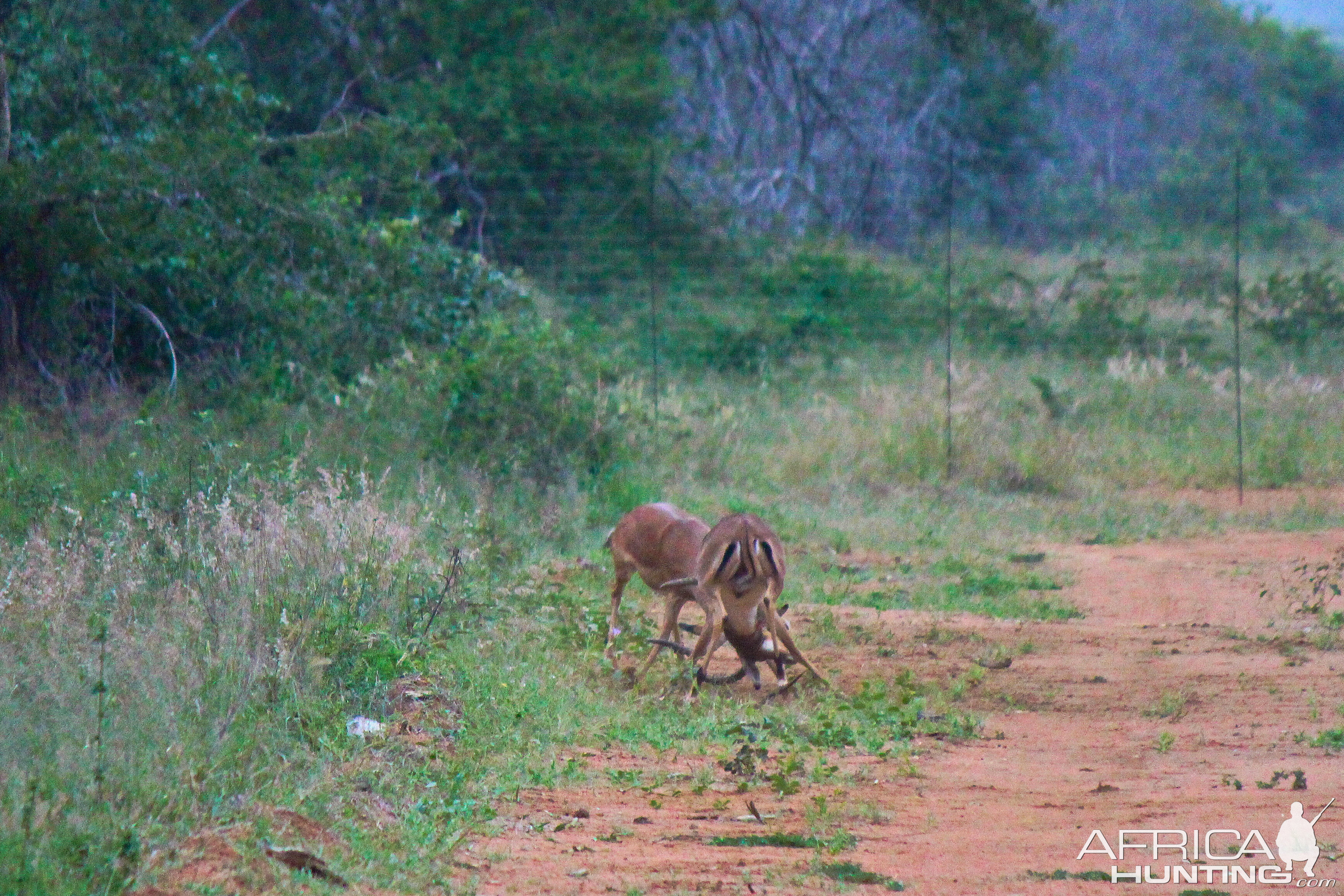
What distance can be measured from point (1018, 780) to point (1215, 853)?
1166 millimetres

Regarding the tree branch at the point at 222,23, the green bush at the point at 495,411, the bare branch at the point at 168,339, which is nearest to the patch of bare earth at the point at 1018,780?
the green bush at the point at 495,411

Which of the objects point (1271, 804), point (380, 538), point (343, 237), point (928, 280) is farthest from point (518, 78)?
point (1271, 804)

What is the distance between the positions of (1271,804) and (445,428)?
25.4ft

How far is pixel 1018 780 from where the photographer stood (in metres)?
6.04

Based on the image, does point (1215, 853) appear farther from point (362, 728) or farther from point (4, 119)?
point (4, 119)

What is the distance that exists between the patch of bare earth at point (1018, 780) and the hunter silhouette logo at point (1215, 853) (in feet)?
0.16

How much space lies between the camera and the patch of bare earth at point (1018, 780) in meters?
4.79

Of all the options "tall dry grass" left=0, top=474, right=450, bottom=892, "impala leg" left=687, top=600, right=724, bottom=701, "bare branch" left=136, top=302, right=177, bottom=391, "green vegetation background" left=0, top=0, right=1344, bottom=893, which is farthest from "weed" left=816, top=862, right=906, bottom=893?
"bare branch" left=136, top=302, right=177, bottom=391

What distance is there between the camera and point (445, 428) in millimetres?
11859

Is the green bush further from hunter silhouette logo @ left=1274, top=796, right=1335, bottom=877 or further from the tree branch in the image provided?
the tree branch

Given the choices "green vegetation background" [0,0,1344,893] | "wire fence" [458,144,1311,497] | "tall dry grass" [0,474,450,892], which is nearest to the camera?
"tall dry grass" [0,474,450,892]

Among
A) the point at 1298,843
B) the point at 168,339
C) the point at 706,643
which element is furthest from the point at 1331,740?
the point at 168,339

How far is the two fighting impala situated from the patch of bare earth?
0.45 metres

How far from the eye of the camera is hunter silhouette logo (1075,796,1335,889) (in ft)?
15.4
